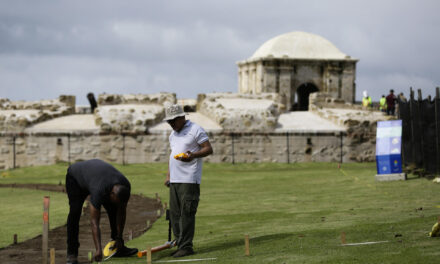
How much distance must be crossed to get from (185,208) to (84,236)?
3.96m

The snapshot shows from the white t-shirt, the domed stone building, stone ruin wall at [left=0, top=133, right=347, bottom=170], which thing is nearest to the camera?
the white t-shirt

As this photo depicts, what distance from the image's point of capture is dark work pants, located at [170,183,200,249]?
8938 mm

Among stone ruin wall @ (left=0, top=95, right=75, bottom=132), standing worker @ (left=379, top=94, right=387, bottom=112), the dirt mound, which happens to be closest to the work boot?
the dirt mound

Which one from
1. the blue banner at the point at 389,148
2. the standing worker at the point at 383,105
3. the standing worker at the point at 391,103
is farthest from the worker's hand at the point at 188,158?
the standing worker at the point at 383,105

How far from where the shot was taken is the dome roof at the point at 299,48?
52312 millimetres

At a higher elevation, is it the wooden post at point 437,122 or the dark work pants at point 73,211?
the wooden post at point 437,122

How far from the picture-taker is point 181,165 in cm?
905

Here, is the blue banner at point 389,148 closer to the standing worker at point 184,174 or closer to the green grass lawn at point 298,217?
the green grass lawn at point 298,217

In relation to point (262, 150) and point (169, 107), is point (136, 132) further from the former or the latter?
point (169, 107)

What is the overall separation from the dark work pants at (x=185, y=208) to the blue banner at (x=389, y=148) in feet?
39.1

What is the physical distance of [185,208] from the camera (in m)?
8.98

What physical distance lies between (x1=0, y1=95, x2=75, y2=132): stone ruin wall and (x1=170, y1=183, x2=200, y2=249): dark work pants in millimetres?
27484

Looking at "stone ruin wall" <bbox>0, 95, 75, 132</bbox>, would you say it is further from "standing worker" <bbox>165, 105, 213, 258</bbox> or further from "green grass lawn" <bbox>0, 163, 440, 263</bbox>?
"standing worker" <bbox>165, 105, 213, 258</bbox>

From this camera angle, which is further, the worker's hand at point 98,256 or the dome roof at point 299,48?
the dome roof at point 299,48
